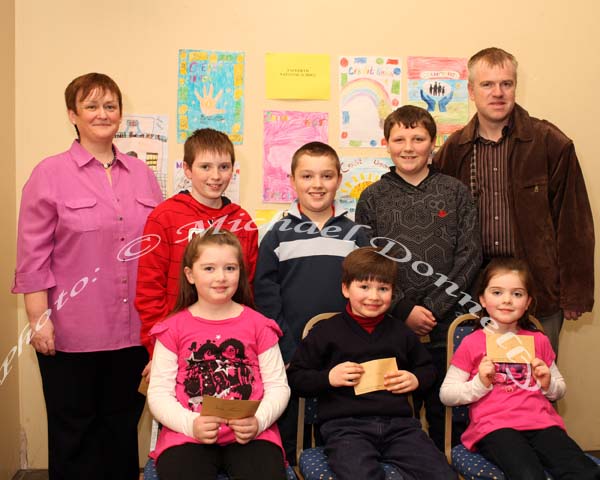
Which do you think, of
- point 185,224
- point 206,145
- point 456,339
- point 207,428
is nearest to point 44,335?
point 185,224

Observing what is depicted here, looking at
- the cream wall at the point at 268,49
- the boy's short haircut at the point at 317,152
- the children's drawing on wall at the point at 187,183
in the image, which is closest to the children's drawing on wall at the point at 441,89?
the cream wall at the point at 268,49

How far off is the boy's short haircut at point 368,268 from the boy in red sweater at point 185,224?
434 millimetres

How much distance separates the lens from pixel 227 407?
1.73m

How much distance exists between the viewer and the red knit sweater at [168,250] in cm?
215

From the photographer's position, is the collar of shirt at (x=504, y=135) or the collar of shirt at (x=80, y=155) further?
the collar of shirt at (x=504, y=135)

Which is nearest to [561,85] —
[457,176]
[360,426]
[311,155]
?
[457,176]

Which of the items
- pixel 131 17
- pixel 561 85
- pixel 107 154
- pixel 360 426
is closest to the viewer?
pixel 360 426

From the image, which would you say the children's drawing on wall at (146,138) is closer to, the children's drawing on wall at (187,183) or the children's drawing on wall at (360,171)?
the children's drawing on wall at (187,183)

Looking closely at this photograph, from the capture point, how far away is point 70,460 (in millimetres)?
2264

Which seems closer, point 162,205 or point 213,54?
→ point 162,205

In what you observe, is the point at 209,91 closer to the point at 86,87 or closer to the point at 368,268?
the point at 86,87

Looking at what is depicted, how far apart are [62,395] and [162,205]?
0.83 metres

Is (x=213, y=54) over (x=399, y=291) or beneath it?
over

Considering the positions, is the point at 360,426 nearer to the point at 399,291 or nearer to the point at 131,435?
the point at 399,291
